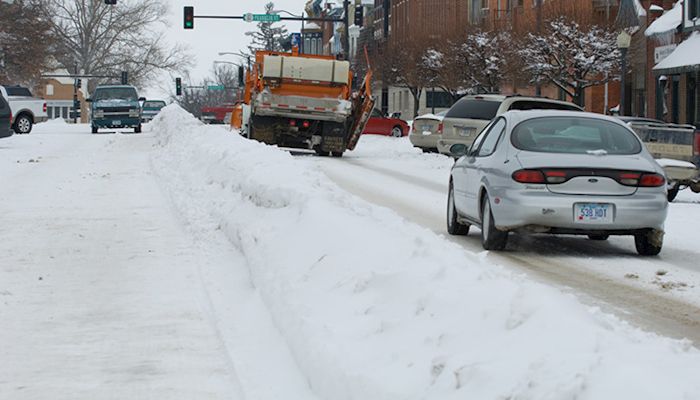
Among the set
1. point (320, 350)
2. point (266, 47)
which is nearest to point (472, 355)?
point (320, 350)

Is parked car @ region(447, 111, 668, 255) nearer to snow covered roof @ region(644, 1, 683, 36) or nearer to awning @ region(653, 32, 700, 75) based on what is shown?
awning @ region(653, 32, 700, 75)

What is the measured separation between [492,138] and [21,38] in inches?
2070

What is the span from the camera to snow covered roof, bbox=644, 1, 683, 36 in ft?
144

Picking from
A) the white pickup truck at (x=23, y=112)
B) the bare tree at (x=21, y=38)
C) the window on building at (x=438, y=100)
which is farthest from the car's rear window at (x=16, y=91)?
the window on building at (x=438, y=100)

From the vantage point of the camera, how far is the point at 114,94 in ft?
173

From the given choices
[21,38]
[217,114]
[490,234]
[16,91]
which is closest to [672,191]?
[490,234]

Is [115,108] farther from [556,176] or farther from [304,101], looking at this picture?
[556,176]

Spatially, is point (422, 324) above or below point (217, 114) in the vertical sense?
below

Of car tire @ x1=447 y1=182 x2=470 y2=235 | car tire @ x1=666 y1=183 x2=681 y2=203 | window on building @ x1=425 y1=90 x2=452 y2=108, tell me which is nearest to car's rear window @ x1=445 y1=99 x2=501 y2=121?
car tire @ x1=666 y1=183 x2=681 y2=203

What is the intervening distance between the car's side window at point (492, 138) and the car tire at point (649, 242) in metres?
1.78

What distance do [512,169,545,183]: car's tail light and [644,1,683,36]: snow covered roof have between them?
106ft

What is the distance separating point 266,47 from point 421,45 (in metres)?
105

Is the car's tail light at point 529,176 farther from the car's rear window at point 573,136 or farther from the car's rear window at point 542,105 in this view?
the car's rear window at point 542,105

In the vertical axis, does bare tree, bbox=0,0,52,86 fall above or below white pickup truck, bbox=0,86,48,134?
above
